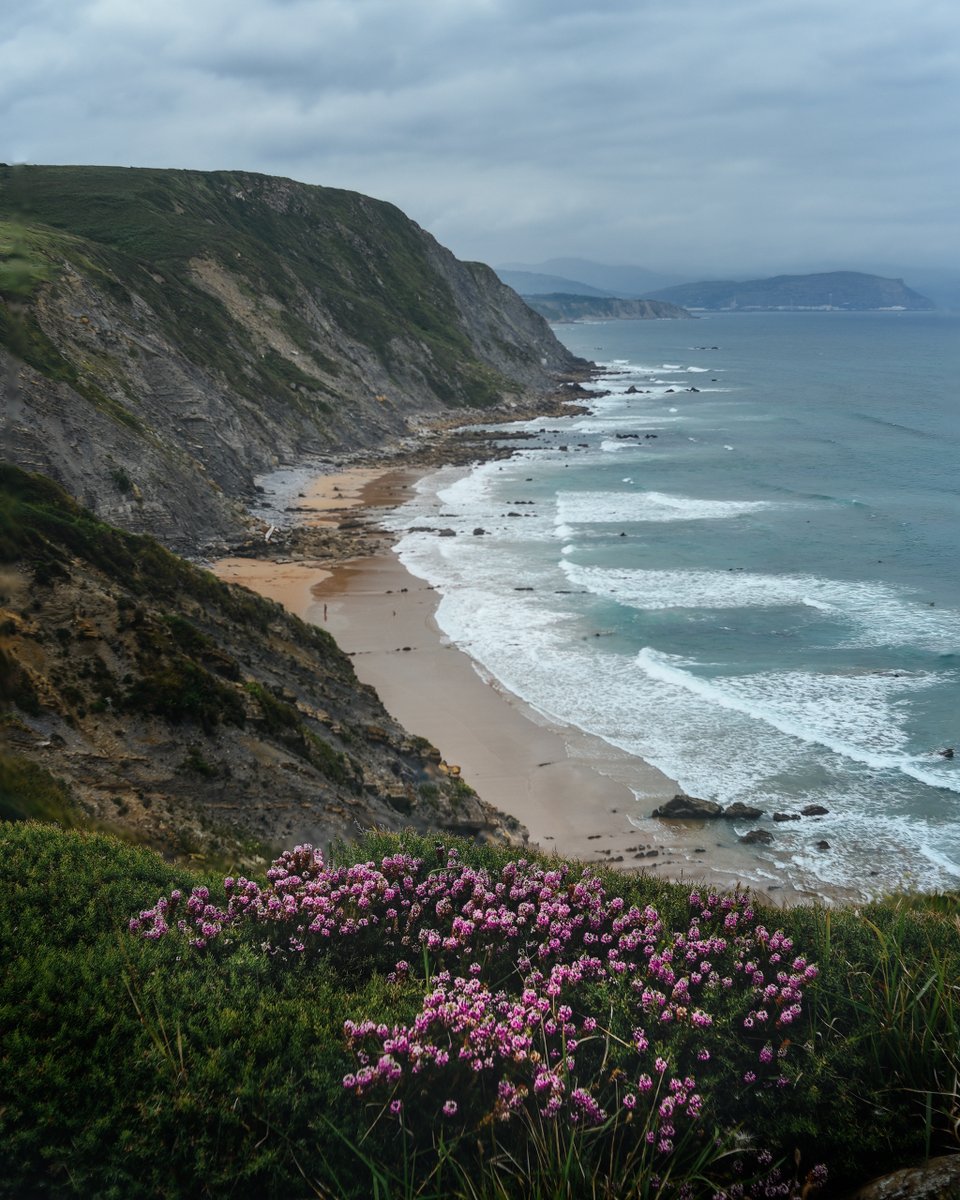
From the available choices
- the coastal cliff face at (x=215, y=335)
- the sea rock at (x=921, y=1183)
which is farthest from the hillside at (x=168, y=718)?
the sea rock at (x=921, y=1183)

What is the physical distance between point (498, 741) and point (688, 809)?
16.6 ft

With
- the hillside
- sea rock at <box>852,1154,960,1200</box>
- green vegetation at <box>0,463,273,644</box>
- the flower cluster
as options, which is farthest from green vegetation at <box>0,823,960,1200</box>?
green vegetation at <box>0,463,273,644</box>

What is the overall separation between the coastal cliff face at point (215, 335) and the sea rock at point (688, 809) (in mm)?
13588

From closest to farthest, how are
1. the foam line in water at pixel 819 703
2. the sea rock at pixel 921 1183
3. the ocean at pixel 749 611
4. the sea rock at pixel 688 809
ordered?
the sea rock at pixel 921 1183 → the sea rock at pixel 688 809 → the ocean at pixel 749 611 → the foam line in water at pixel 819 703

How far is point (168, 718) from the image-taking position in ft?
40.2

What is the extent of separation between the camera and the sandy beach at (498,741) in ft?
59.6

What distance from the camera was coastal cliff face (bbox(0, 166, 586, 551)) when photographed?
34938mm

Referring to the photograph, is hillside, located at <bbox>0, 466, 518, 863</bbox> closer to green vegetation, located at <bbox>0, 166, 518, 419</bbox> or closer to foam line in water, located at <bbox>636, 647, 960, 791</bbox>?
foam line in water, located at <bbox>636, 647, 960, 791</bbox>

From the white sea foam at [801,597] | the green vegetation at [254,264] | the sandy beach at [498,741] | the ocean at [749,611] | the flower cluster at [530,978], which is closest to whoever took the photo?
the flower cluster at [530,978]

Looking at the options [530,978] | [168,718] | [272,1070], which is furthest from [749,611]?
[272,1070]

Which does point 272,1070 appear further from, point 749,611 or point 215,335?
point 215,335

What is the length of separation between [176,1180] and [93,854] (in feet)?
9.83

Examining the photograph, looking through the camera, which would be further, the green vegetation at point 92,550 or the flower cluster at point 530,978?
the green vegetation at point 92,550

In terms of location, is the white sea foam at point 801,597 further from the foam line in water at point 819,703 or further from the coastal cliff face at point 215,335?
the coastal cliff face at point 215,335
